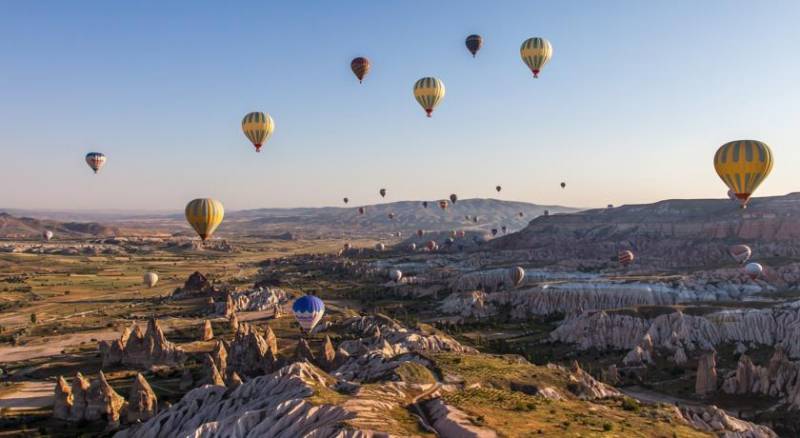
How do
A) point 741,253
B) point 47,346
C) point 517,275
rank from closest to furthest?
point 47,346 → point 517,275 → point 741,253

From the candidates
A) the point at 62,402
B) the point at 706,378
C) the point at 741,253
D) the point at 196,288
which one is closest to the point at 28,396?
the point at 62,402

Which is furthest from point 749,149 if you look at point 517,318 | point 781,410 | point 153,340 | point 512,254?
point 512,254

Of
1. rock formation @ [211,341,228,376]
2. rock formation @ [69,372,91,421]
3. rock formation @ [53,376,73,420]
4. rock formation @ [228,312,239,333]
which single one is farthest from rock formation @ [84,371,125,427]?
rock formation @ [228,312,239,333]

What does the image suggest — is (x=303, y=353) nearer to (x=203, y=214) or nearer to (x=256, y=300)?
(x=203, y=214)

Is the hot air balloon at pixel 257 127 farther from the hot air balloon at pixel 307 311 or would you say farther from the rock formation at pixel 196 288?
the rock formation at pixel 196 288

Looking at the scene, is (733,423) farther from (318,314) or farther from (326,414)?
(318,314)

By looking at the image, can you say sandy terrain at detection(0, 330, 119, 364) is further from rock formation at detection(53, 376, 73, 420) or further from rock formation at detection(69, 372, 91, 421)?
rock formation at detection(69, 372, 91, 421)
